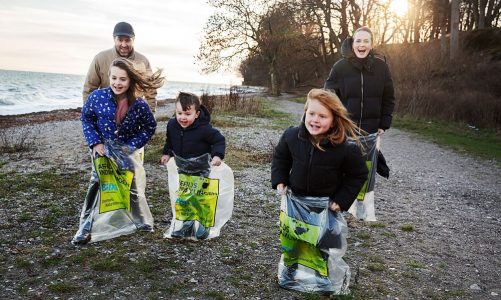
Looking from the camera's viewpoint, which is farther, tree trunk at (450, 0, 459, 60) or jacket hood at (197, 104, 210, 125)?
tree trunk at (450, 0, 459, 60)

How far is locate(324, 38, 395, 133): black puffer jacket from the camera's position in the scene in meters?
4.77

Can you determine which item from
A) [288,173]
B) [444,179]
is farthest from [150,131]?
[444,179]

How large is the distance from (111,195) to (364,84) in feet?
9.76

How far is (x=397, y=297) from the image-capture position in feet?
11.3

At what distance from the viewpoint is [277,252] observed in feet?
14.0

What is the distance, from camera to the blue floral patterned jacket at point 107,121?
13.3ft

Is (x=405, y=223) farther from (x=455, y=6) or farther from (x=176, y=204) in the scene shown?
(x=455, y=6)

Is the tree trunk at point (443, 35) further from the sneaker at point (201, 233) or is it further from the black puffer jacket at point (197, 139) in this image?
the sneaker at point (201, 233)

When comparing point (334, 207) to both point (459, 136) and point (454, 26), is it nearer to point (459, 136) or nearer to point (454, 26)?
point (459, 136)

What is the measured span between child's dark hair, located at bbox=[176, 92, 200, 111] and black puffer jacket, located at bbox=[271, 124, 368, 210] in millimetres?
1112

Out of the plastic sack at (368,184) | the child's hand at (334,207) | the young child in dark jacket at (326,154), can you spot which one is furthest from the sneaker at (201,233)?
the plastic sack at (368,184)

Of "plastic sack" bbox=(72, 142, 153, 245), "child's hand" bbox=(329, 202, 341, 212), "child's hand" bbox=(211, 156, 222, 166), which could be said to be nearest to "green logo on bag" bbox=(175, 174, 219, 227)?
"child's hand" bbox=(211, 156, 222, 166)

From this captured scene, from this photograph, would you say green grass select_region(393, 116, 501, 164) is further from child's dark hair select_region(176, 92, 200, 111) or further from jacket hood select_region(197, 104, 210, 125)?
child's dark hair select_region(176, 92, 200, 111)

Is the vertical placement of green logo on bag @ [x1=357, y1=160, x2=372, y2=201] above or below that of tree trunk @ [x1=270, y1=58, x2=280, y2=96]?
below
